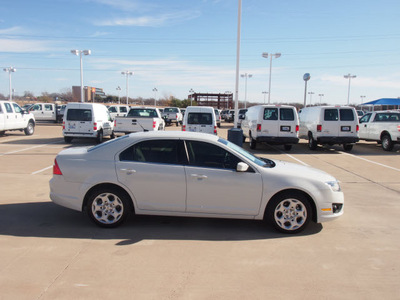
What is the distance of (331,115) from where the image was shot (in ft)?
51.1

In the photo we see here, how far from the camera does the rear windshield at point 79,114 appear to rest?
1709cm

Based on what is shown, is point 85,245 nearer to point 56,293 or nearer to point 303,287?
point 56,293

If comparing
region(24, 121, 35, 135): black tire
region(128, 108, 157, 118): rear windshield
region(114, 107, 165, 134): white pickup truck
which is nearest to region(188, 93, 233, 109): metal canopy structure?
region(128, 108, 157, 118): rear windshield

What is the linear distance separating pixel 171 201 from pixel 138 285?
1684 millimetres

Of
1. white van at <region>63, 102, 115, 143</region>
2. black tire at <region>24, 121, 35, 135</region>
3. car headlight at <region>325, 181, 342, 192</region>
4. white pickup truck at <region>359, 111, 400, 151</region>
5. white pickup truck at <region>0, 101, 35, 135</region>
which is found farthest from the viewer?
black tire at <region>24, 121, 35, 135</region>

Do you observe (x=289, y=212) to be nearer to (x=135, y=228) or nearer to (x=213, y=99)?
(x=135, y=228)

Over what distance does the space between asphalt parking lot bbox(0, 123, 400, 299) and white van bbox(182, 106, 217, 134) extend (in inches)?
372

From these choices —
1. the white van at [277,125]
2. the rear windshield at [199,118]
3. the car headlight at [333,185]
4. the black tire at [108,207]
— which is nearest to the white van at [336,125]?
the white van at [277,125]

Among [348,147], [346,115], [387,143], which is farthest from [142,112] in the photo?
[387,143]

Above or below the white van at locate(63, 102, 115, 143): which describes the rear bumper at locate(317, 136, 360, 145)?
below

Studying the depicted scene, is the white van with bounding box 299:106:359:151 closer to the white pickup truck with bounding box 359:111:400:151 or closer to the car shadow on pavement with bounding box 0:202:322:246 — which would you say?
A: the white pickup truck with bounding box 359:111:400:151

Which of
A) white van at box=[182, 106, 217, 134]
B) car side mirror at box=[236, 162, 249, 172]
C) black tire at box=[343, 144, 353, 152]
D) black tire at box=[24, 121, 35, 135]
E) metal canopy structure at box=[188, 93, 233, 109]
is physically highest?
metal canopy structure at box=[188, 93, 233, 109]

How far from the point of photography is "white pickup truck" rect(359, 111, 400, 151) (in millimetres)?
15734

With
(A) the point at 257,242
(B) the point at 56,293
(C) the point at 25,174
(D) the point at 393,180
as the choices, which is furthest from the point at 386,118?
(B) the point at 56,293
